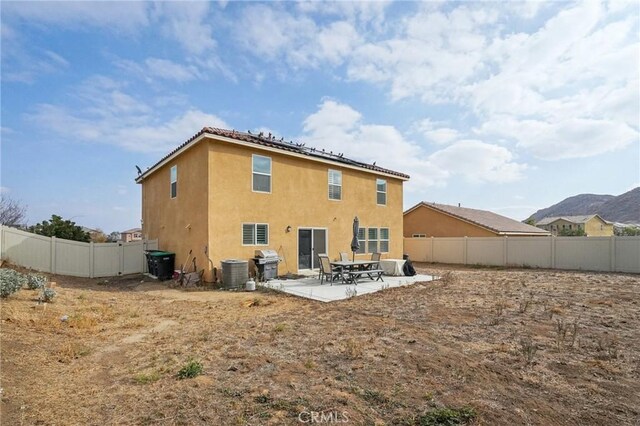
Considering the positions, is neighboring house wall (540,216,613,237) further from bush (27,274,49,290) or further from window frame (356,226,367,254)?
bush (27,274,49,290)

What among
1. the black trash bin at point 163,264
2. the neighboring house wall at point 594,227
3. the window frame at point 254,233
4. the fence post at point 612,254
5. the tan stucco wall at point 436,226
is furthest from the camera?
the neighboring house wall at point 594,227

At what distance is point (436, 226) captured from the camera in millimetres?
26516

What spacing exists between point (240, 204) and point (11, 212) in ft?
82.1

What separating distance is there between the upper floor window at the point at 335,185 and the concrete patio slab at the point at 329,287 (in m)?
4.19

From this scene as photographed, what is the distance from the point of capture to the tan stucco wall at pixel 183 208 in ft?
39.0

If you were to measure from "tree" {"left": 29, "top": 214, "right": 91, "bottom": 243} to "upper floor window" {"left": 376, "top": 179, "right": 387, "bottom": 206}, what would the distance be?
1592 cm

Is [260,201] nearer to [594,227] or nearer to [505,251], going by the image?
[505,251]

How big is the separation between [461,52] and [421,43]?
128 centimetres

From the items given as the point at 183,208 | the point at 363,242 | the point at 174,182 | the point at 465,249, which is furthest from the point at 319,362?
the point at 465,249

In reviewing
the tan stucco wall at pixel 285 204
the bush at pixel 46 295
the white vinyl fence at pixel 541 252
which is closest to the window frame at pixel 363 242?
the tan stucco wall at pixel 285 204

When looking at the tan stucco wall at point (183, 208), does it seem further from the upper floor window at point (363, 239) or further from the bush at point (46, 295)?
the upper floor window at point (363, 239)

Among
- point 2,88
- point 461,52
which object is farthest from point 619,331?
point 2,88

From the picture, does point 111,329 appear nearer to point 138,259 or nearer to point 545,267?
point 138,259

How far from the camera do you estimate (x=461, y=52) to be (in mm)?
10383
